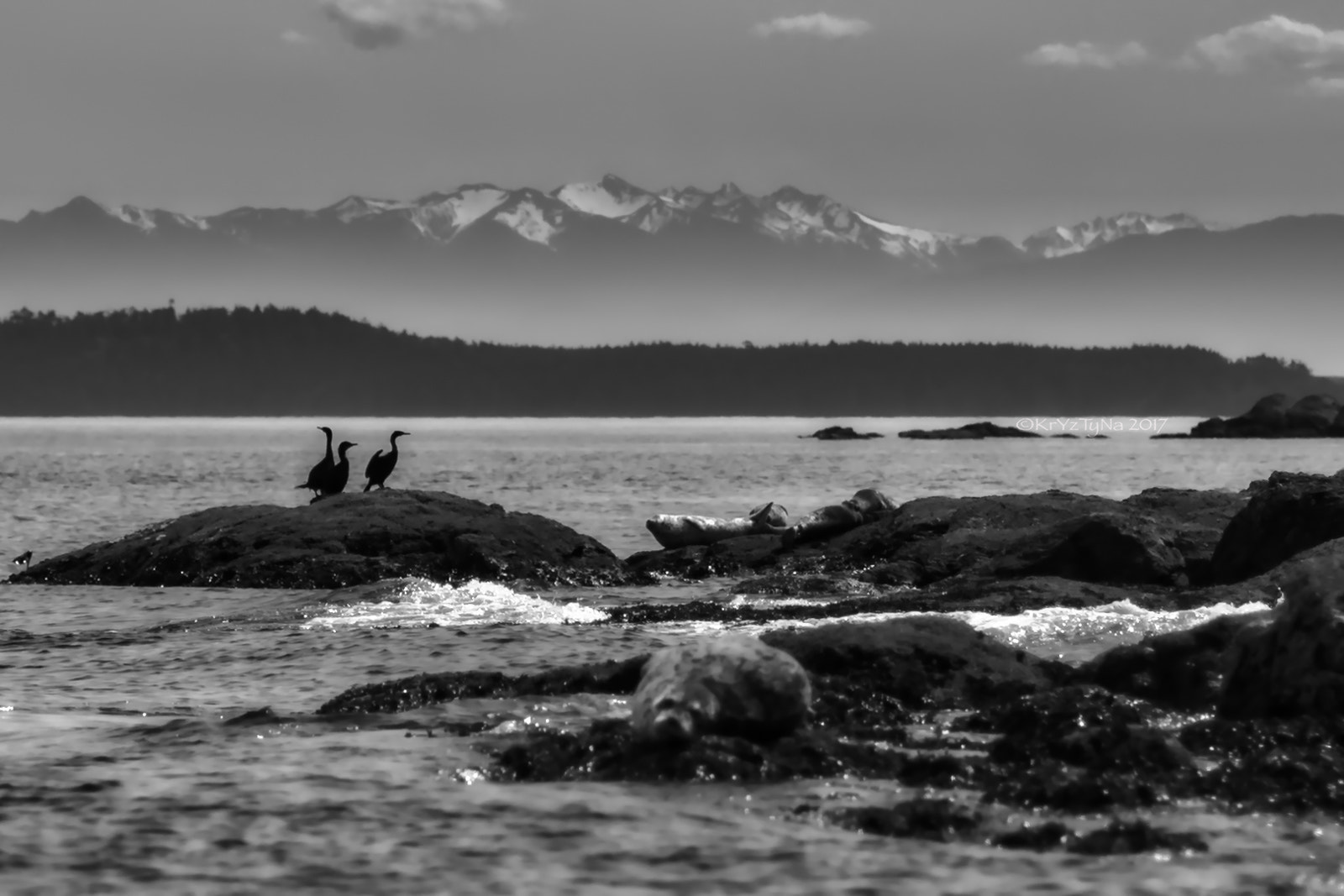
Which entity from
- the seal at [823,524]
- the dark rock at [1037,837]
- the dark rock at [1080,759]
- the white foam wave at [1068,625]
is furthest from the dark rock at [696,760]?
the seal at [823,524]

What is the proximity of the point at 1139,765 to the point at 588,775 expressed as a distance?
3304 millimetres

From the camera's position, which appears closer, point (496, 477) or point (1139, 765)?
point (1139, 765)

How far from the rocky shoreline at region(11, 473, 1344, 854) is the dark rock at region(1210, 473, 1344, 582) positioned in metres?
0.03

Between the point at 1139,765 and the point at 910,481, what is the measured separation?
6694 centimetres

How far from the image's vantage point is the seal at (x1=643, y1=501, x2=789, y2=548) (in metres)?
31.2

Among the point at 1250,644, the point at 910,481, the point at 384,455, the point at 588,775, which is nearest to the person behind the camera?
the point at 588,775

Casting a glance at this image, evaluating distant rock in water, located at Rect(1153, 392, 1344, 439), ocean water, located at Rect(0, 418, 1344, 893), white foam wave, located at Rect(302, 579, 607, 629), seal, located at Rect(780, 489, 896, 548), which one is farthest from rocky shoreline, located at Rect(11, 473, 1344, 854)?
distant rock in water, located at Rect(1153, 392, 1344, 439)

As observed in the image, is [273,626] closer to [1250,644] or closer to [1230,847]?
[1250,644]

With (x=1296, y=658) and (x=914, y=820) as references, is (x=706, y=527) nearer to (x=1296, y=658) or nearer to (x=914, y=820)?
(x=1296, y=658)

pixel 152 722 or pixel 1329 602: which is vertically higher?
pixel 1329 602

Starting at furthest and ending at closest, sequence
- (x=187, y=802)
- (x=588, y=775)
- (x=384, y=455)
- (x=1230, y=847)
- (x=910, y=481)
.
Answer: (x=910, y=481)
(x=384, y=455)
(x=588, y=775)
(x=187, y=802)
(x=1230, y=847)

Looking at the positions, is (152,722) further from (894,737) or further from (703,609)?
(703,609)

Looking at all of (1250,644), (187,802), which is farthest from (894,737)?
(187,802)

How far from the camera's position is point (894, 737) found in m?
11.8
